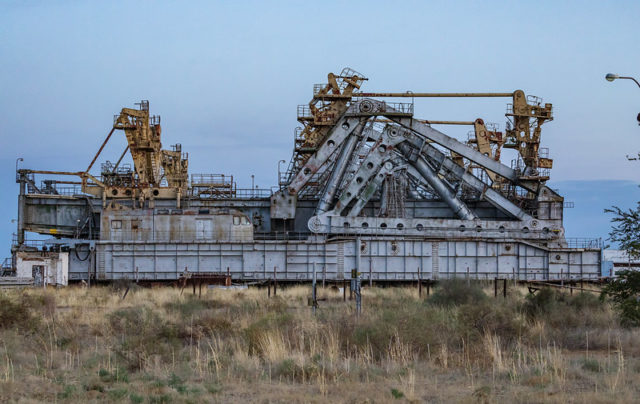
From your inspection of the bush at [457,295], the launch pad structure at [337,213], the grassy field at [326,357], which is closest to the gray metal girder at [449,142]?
the launch pad structure at [337,213]

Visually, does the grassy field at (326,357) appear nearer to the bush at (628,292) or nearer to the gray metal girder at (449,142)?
the bush at (628,292)

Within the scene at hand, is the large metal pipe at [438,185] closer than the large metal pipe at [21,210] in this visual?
Yes

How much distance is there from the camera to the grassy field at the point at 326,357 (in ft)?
39.8

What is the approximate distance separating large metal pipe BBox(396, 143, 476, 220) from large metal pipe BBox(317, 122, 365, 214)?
2.37 meters

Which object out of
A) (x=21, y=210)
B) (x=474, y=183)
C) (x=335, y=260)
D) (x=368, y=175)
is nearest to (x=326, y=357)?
(x=335, y=260)

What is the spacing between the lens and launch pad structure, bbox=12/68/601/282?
39.8 metres

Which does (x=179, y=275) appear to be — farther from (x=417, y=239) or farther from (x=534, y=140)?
(x=534, y=140)

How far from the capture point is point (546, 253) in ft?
135

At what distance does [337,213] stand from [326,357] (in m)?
26.1

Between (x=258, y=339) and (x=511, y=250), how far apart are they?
2759cm

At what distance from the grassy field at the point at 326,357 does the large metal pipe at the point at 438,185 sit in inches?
787

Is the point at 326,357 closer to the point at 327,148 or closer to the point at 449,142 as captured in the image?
the point at 327,148

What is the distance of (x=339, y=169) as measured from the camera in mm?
41438

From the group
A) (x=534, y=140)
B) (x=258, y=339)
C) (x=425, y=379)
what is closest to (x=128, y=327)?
(x=258, y=339)
